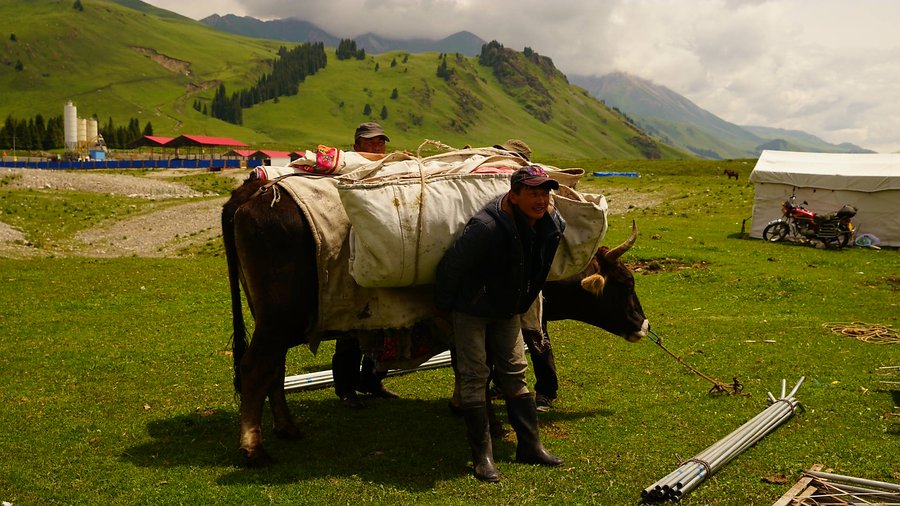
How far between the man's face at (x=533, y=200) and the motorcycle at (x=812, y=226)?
77.7ft

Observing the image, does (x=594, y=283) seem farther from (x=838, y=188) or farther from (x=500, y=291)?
(x=838, y=188)

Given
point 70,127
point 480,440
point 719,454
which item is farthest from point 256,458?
point 70,127

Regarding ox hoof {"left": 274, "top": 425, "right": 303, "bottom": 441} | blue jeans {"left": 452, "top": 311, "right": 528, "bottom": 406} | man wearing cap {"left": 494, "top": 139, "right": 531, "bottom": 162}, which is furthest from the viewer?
man wearing cap {"left": 494, "top": 139, "right": 531, "bottom": 162}

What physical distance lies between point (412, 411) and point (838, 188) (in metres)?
25.1

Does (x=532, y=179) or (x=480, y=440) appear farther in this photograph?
(x=480, y=440)

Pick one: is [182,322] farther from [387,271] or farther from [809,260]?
[809,260]

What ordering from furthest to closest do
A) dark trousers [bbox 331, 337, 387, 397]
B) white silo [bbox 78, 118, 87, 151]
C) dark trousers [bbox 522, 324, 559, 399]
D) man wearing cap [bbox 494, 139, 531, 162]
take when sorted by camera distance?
white silo [bbox 78, 118, 87, 151]
dark trousers [bbox 331, 337, 387, 397]
man wearing cap [bbox 494, 139, 531, 162]
dark trousers [bbox 522, 324, 559, 399]

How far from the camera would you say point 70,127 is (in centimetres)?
12588

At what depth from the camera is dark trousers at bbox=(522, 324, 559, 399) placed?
9.26 meters

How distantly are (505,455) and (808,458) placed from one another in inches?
125

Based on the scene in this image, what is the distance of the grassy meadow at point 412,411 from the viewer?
6.87m

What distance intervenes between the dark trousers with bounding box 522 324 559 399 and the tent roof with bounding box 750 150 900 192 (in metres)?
23.5

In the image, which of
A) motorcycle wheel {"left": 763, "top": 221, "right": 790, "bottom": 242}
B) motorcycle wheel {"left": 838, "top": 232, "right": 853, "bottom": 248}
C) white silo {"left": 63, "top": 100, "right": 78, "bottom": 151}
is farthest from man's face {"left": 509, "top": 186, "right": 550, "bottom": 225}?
white silo {"left": 63, "top": 100, "right": 78, "bottom": 151}

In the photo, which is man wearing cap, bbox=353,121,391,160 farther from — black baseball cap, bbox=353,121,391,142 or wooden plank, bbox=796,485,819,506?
wooden plank, bbox=796,485,819,506
